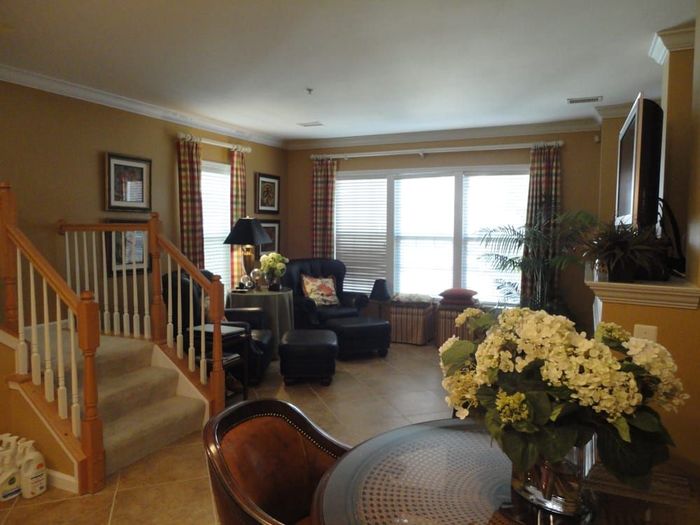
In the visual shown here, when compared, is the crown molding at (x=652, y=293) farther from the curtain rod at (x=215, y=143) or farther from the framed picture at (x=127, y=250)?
the curtain rod at (x=215, y=143)

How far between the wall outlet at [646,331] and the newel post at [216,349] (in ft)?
8.51

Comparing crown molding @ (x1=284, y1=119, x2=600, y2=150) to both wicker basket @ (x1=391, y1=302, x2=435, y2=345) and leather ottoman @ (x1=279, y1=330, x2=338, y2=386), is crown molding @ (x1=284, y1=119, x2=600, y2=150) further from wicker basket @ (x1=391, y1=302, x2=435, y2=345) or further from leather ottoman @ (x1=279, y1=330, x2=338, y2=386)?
leather ottoman @ (x1=279, y1=330, x2=338, y2=386)

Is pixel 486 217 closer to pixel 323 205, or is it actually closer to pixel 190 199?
pixel 323 205

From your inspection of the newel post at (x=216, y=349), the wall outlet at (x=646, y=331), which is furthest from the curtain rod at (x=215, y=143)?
the wall outlet at (x=646, y=331)

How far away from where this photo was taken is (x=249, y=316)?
4930 millimetres

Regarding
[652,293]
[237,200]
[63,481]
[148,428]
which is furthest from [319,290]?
[652,293]

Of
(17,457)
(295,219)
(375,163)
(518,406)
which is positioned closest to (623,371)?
(518,406)

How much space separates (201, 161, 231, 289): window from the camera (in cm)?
564

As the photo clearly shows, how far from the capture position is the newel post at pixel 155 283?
3627mm

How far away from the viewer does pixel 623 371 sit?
3.78 ft

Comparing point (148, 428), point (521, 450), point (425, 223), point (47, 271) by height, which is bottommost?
point (148, 428)

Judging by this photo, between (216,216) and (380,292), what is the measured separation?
219 cm

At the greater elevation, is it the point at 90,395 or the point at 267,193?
the point at 267,193

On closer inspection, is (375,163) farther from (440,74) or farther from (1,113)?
(1,113)
